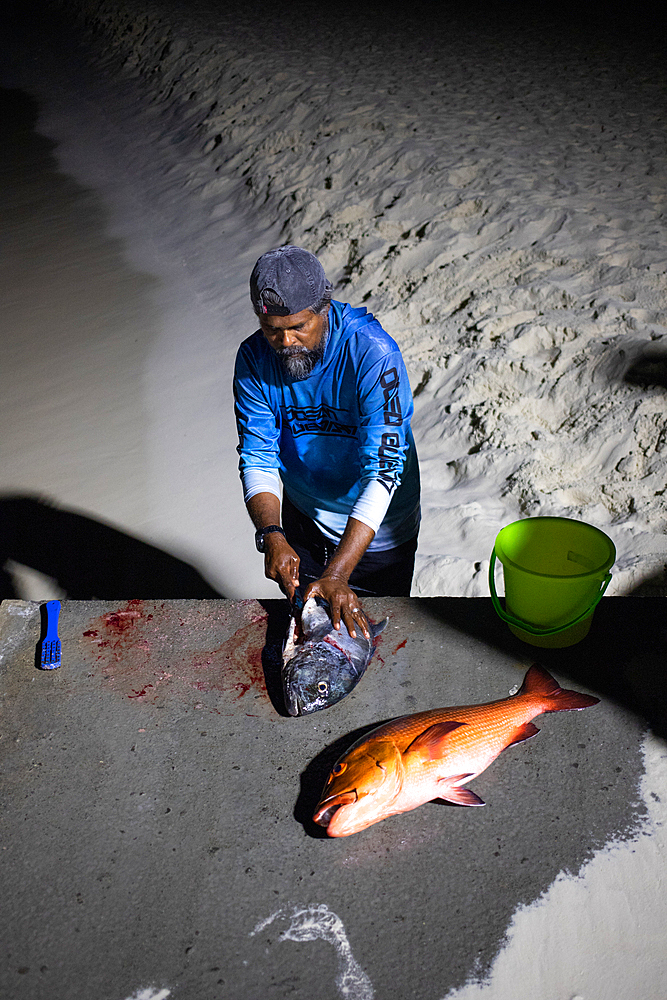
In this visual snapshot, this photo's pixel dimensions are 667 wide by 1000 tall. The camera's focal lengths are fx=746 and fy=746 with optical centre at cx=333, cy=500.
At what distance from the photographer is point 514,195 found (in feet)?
19.8

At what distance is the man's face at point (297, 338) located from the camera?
200cm

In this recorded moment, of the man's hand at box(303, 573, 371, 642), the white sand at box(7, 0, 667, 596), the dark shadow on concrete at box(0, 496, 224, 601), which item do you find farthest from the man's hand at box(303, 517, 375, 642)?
the dark shadow on concrete at box(0, 496, 224, 601)

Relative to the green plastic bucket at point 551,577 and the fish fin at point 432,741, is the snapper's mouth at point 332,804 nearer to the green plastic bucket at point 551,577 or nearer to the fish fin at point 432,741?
the fish fin at point 432,741

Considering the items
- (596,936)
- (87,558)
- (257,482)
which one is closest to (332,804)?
(596,936)

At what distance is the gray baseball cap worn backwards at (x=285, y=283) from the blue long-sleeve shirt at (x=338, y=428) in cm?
14

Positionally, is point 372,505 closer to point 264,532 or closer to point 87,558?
point 264,532

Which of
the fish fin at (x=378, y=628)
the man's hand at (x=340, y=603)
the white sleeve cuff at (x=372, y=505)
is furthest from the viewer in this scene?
the white sleeve cuff at (x=372, y=505)

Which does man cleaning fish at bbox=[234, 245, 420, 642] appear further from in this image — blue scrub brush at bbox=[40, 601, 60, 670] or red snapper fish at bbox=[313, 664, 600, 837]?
blue scrub brush at bbox=[40, 601, 60, 670]

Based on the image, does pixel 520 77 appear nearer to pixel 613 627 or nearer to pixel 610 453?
pixel 610 453

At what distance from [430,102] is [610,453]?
6188mm

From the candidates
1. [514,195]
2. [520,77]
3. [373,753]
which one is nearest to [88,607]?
[373,753]

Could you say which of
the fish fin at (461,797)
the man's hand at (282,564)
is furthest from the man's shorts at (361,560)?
the fish fin at (461,797)

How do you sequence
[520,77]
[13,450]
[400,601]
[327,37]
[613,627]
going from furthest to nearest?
[327,37]
[520,77]
[13,450]
[400,601]
[613,627]

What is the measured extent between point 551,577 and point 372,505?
0.58 m
